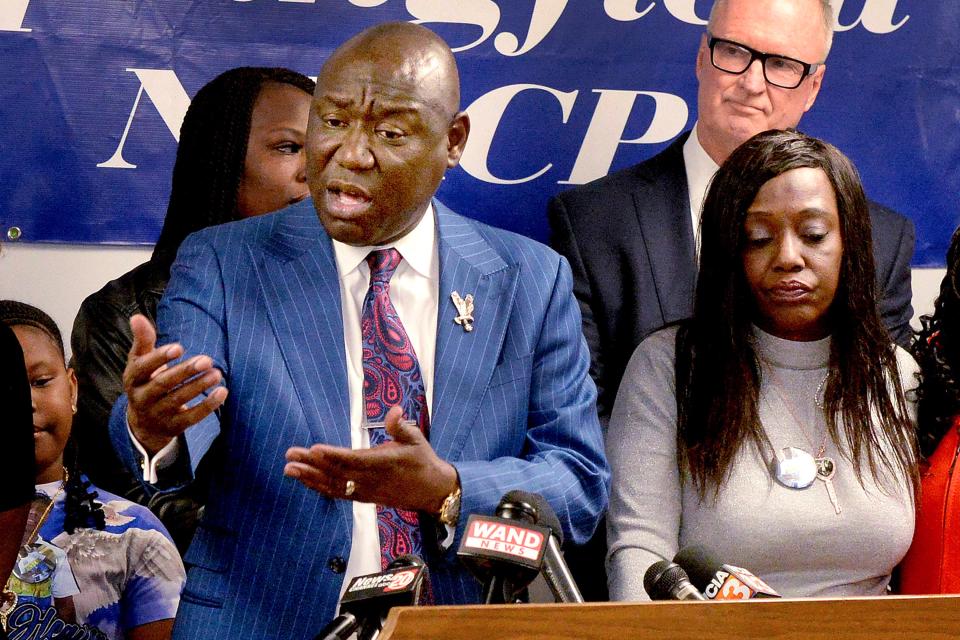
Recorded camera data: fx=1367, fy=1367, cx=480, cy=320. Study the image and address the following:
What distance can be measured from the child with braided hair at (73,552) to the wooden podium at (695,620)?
5.56 ft

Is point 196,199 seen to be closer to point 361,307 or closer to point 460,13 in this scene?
point 460,13

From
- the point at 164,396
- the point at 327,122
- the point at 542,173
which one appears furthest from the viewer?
Answer: the point at 542,173

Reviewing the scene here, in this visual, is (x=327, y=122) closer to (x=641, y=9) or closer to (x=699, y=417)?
(x=699, y=417)

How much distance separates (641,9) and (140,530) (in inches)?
78.9

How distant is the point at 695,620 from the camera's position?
178 centimetres

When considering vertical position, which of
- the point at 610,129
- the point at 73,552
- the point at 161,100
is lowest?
the point at 73,552

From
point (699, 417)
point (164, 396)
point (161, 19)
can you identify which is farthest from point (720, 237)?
point (161, 19)

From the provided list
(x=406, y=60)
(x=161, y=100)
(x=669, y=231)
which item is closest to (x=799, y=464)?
(x=669, y=231)

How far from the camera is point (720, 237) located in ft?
9.96

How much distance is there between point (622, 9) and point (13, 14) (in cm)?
167

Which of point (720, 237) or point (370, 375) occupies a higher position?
point (720, 237)

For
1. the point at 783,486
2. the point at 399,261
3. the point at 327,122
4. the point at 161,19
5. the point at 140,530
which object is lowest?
the point at 140,530

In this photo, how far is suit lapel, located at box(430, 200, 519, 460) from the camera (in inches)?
102

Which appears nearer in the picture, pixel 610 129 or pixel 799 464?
pixel 799 464
